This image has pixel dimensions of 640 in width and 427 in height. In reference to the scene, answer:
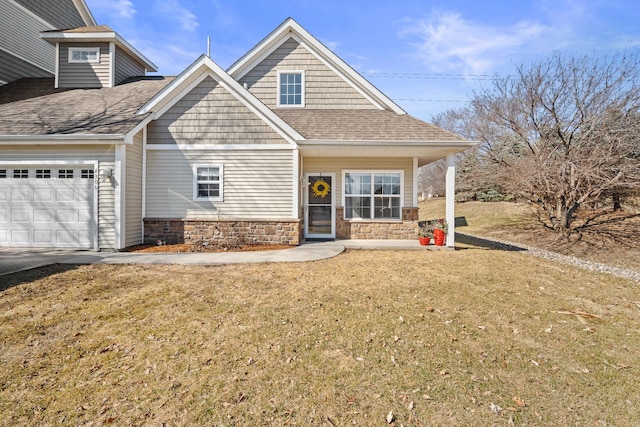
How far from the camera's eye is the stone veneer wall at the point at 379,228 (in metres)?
11.2

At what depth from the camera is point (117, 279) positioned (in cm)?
604

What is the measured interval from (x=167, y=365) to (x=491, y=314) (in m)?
4.33

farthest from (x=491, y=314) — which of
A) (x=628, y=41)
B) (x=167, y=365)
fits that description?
(x=628, y=41)

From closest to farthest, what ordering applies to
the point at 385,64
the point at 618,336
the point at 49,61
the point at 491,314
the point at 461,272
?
the point at 618,336
the point at 491,314
the point at 461,272
the point at 49,61
the point at 385,64

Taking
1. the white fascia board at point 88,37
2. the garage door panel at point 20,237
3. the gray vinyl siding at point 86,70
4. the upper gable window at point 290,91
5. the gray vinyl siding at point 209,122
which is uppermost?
the white fascia board at point 88,37

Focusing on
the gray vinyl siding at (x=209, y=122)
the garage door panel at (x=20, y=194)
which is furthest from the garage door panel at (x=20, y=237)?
the gray vinyl siding at (x=209, y=122)

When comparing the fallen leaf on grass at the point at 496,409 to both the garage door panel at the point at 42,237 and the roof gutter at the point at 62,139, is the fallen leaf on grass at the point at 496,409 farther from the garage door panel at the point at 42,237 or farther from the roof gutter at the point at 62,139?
the garage door panel at the point at 42,237

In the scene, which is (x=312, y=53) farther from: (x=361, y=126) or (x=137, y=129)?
(x=137, y=129)

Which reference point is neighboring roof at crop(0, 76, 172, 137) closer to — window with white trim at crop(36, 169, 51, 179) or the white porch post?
window with white trim at crop(36, 169, 51, 179)

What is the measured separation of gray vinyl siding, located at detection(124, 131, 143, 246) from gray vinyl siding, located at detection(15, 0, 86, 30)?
10634mm

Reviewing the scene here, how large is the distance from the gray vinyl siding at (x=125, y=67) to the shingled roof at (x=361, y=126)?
23.7 feet

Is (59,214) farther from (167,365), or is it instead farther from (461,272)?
(461,272)

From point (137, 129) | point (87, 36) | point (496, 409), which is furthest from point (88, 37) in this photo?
point (496, 409)

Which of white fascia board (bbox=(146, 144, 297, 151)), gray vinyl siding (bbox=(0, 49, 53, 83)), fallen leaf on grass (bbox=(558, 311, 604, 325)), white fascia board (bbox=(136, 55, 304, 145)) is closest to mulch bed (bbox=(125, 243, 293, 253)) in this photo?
white fascia board (bbox=(146, 144, 297, 151))
